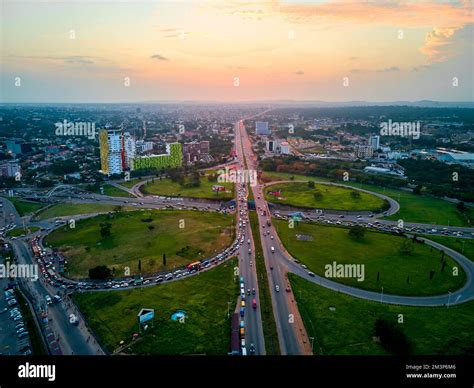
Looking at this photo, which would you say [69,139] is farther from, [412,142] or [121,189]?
[412,142]

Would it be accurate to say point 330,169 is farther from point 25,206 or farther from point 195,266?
point 25,206

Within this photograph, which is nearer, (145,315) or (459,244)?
(145,315)

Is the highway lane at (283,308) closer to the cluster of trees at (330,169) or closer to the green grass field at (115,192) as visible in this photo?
the green grass field at (115,192)

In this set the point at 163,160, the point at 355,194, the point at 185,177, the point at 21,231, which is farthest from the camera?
the point at 163,160

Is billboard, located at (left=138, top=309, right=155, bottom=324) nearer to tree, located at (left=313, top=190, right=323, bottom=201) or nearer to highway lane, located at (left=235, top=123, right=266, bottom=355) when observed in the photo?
highway lane, located at (left=235, top=123, right=266, bottom=355)

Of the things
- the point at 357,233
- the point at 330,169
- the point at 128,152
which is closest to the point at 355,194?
the point at 330,169

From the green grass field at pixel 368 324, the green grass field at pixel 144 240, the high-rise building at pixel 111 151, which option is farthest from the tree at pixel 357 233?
the high-rise building at pixel 111 151
